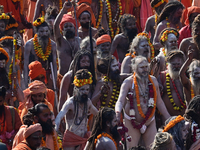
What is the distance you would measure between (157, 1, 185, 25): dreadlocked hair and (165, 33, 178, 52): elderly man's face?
105cm

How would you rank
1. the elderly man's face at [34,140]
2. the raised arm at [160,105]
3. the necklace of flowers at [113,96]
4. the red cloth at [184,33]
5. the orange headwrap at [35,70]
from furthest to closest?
the red cloth at [184,33] < the orange headwrap at [35,70] < the necklace of flowers at [113,96] < the raised arm at [160,105] < the elderly man's face at [34,140]

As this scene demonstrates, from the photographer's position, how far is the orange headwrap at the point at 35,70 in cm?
1144

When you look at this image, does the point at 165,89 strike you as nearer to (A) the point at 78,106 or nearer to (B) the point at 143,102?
(B) the point at 143,102

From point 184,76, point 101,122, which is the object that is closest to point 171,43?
point 184,76

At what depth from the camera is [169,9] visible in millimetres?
12906

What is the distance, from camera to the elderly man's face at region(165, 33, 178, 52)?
38.8ft

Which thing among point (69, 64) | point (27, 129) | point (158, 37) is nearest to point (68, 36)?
point (69, 64)

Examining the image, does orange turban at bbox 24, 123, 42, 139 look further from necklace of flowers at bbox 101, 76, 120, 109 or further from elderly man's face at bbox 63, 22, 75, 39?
elderly man's face at bbox 63, 22, 75, 39

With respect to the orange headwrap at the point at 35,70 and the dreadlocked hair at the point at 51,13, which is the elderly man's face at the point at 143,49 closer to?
the orange headwrap at the point at 35,70

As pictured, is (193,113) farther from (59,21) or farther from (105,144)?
(59,21)

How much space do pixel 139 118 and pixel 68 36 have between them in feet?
9.50

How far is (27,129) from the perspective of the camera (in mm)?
8164

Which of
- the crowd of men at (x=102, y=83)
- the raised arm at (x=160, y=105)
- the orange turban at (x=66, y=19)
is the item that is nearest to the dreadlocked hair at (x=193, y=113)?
the crowd of men at (x=102, y=83)

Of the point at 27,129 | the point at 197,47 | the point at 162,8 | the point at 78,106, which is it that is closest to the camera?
the point at 27,129
